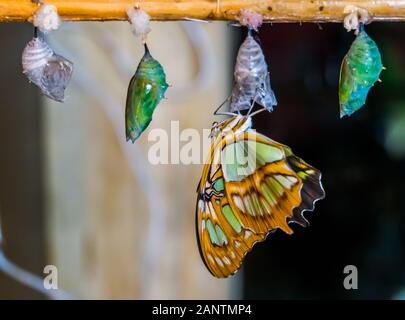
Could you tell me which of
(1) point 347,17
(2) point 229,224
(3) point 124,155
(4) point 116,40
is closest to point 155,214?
(3) point 124,155

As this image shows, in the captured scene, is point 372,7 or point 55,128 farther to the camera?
point 55,128

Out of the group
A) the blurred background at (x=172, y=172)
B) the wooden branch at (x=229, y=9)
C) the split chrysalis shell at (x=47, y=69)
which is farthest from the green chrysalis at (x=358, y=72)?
the blurred background at (x=172, y=172)

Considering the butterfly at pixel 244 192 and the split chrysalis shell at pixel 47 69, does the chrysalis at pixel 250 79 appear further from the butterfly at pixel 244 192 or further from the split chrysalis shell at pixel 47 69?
the split chrysalis shell at pixel 47 69

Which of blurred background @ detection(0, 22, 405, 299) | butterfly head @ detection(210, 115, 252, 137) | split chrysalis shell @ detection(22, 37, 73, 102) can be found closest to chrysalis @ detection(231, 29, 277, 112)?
butterfly head @ detection(210, 115, 252, 137)

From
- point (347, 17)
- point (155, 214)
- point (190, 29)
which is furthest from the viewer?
point (155, 214)

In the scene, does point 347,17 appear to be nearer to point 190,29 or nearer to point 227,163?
point 227,163

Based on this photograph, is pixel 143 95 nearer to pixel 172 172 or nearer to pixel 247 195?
pixel 247 195

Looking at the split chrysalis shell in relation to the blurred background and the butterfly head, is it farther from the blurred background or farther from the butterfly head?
the blurred background
